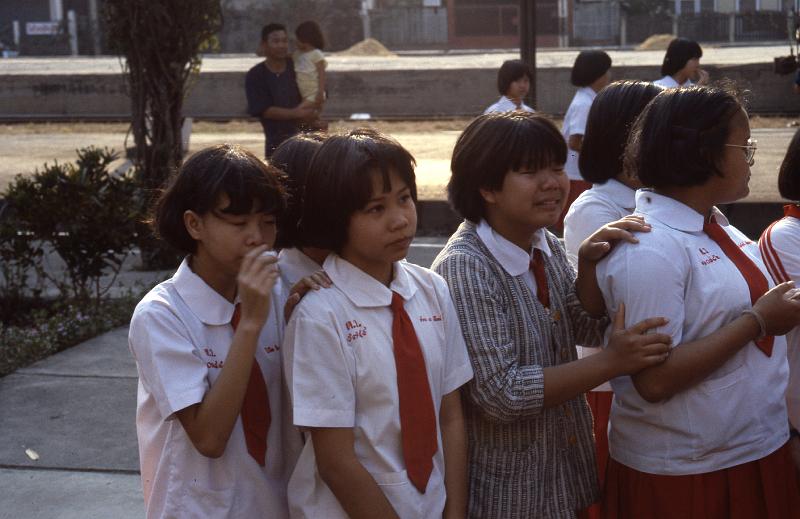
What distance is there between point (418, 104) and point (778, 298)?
22406mm

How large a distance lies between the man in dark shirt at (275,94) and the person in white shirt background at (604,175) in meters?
6.40

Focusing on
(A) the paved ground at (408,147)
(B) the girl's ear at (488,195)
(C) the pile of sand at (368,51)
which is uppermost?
(C) the pile of sand at (368,51)

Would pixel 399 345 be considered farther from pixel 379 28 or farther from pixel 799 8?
pixel 379 28

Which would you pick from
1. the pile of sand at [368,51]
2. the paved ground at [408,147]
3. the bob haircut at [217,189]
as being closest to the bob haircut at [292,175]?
the bob haircut at [217,189]

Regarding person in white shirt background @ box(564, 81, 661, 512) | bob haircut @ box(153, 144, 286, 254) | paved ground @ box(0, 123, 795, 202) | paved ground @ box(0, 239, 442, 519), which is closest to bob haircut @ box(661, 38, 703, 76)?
paved ground @ box(0, 123, 795, 202)

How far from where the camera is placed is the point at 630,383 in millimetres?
2432

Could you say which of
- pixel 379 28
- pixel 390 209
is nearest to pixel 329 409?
pixel 390 209

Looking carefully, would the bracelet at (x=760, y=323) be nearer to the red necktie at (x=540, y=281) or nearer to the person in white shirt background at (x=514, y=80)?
the red necktie at (x=540, y=281)

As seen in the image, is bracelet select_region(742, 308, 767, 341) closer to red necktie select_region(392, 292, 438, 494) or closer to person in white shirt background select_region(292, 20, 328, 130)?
red necktie select_region(392, 292, 438, 494)

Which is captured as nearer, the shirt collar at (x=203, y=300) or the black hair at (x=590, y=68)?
the shirt collar at (x=203, y=300)

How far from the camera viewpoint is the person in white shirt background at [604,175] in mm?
2957

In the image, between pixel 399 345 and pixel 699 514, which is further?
pixel 699 514

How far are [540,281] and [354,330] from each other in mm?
516

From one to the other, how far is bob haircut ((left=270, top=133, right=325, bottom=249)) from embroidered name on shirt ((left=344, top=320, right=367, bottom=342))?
0.38 meters
